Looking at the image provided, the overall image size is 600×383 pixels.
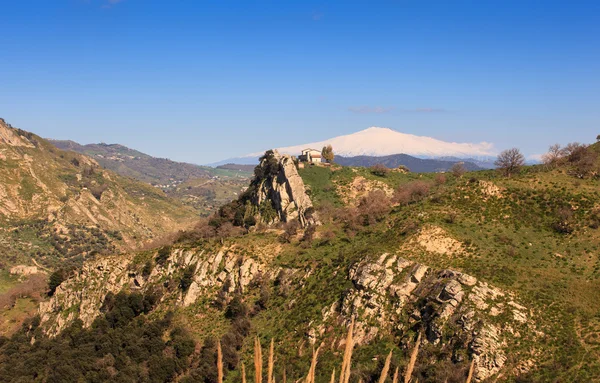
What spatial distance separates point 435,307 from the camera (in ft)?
150

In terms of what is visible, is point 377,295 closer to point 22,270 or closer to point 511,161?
point 511,161

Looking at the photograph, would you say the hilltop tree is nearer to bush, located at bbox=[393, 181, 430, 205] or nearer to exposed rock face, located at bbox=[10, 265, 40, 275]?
bush, located at bbox=[393, 181, 430, 205]

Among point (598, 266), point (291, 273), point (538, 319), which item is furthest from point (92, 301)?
point (598, 266)

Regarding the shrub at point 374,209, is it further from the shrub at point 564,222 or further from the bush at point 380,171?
the shrub at point 564,222

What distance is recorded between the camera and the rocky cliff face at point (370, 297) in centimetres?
4203

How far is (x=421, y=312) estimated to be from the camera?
47062 millimetres

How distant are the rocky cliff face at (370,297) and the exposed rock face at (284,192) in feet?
64.3

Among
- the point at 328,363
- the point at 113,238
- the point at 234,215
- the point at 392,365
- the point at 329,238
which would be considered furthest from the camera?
the point at 113,238

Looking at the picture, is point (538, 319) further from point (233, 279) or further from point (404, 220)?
point (233, 279)

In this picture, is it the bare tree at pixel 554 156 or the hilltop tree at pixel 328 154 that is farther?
the hilltop tree at pixel 328 154

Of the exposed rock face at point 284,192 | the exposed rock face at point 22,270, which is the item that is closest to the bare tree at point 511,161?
the exposed rock face at point 284,192

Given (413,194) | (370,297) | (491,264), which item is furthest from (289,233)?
(491,264)

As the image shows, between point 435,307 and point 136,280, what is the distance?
5357cm

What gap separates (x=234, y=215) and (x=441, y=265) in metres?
55.7
